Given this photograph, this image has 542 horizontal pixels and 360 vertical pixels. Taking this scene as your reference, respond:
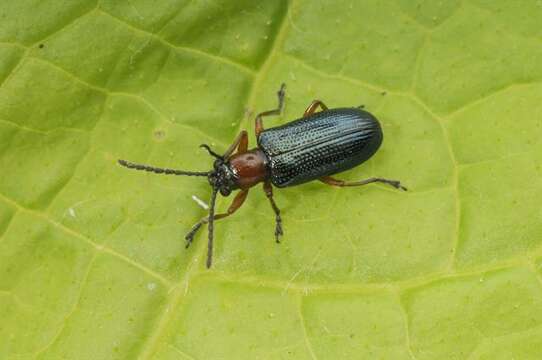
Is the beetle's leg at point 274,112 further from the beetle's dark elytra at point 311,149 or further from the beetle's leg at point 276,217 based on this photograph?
the beetle's leg at point 276,217

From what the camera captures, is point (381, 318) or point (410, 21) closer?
point (381, 318)

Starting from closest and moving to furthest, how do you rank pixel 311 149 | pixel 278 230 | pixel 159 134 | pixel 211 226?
pixel 211 226, pixel 278 230, pixel 159 134, pixel 311 149

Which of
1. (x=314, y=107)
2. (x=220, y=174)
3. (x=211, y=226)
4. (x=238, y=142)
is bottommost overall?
(x=211, y=226)

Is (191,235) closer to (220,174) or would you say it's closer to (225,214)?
(225,214)

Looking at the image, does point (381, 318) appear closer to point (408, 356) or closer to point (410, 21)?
point (408, 356)

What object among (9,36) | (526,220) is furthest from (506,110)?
(9,36)

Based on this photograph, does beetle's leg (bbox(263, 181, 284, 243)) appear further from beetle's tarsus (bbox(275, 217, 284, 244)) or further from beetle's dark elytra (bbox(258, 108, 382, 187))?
beetle's dark elytra (bbox(258, 108, 382, 187))

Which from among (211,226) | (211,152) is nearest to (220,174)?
(211,152)
